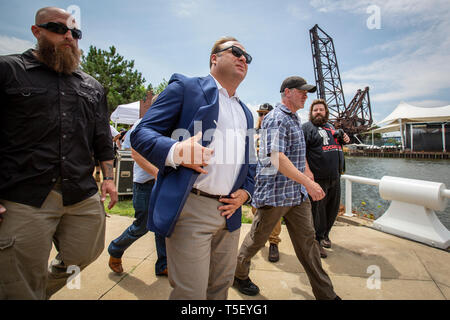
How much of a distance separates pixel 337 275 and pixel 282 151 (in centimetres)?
185

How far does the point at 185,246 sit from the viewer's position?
1.22 m

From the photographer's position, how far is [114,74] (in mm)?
24359

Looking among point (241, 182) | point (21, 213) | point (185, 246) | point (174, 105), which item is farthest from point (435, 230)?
point (21, 213)

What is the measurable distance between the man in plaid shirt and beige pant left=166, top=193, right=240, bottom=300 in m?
0.95

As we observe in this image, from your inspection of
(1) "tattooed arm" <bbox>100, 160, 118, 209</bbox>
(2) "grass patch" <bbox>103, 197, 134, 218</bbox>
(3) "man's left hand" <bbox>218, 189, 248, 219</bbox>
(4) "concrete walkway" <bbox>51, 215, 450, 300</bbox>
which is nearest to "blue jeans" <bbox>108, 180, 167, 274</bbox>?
(4) "concrete walkway" <bbox>51, 215, 450, 300</bbox>

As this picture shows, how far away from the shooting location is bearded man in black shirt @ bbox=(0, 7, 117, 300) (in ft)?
3.94

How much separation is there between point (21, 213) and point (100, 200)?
1.62 ft

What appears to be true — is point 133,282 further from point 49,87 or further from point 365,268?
point 365,268

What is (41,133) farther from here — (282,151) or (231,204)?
(282,151)

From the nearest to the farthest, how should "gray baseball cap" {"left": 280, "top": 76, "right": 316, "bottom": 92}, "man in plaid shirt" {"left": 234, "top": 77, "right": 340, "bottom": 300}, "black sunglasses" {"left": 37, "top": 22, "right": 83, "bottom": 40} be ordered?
"black sunglasses" {"left": 37, "top": 22, "right": 83, "bottom": 40}, "man in plaid shirt" {"left": 234, "top": 77, "right": 340, "bottom": 300}, "gray baseball cap" {"left": 280, "top": 76, "right": 316, "bottom": 92}

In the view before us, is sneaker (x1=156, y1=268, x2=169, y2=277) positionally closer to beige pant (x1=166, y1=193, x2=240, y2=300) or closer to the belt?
beige pant (x1=166, y1=193, x2=240, y2=300)

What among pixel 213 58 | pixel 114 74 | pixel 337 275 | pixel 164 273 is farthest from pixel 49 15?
pixel 114 74

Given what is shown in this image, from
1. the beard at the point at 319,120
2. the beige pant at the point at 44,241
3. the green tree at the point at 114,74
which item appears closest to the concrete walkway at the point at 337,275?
the beige pant at the point at 44,241
